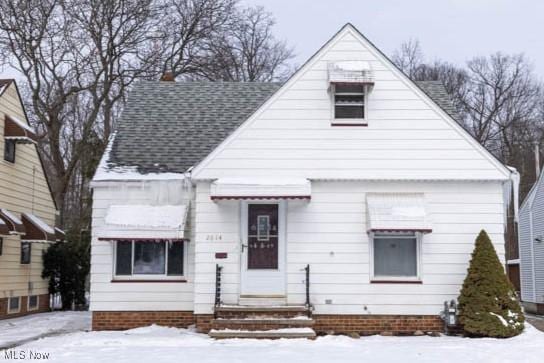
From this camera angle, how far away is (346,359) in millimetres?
11031

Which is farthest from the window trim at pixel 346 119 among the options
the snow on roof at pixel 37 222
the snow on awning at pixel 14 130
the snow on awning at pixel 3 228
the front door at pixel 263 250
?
the snow on roof at pixel 37 222

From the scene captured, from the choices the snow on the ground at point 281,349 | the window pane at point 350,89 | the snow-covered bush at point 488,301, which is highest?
the window pane at point 350,89

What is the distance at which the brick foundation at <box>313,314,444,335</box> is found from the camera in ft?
47.4

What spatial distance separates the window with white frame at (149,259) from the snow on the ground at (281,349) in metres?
1.75

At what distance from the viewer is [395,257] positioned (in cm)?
1476

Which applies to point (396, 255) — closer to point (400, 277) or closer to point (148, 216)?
point (400, 277)

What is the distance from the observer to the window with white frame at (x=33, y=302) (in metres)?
20.7

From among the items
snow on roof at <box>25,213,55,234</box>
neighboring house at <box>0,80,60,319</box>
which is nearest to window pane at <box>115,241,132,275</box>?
neighboring house at <box>0,80,60,319</box>

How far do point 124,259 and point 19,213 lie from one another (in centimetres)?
543

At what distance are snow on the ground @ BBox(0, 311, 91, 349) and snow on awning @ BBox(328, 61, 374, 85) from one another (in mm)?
8299

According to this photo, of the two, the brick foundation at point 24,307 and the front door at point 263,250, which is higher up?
the front door at point 263,250

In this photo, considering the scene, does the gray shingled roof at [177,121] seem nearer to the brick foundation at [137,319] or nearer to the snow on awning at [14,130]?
the snow on awning at [14,130]

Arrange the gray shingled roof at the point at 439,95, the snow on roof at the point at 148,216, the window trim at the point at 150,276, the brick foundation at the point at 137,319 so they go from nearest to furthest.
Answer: the snow on roof at the point at 148,216
the brick foundation at the point at 137,319
the window trim at the point at 150,276
the gray shingled roof at the point at 439,95

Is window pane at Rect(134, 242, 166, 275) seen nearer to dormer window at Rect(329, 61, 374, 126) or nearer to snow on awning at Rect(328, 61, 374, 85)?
dormer window at Rect(329, 61, 374, 126)
